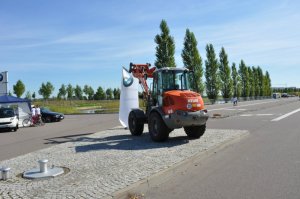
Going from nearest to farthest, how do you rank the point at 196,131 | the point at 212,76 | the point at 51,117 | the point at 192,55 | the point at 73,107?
the point at 196,131, the point at 51,117, the point at 73,107, the point at 192,55, the point at 212,76

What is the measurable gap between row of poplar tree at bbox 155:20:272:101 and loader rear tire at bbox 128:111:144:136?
2785cm

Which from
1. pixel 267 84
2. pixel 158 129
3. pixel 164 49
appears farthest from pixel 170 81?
pixel 267 84

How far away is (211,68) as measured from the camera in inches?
3147

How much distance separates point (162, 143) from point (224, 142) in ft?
7.10

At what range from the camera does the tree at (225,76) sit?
283 ft

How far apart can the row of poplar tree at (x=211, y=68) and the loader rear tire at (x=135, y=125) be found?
91.4ft

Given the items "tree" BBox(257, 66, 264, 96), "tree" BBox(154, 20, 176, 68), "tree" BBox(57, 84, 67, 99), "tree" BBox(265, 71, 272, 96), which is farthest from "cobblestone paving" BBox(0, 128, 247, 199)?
"tree" BBox(265, 71, 272, 96)

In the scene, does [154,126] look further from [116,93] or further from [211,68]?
[116,93]

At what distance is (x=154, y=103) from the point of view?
14.9m

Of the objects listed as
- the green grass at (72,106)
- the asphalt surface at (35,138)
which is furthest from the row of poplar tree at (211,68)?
the asphalt surface at (35,138)

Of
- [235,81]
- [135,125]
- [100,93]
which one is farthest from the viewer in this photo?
[100,93]

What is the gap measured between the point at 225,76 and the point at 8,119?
69.0 m

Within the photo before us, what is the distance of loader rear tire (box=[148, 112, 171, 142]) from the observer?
13.6 m

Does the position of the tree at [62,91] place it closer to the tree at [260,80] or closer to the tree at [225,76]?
the tree at [225,76]
